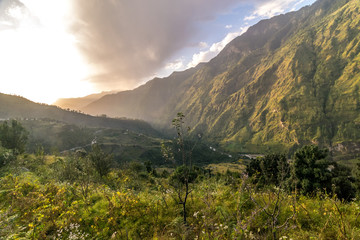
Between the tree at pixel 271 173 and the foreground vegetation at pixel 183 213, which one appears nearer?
the foreground vegetation at pixel 183 213

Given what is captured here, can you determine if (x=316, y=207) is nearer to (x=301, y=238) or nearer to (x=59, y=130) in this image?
(x=301, y=238)

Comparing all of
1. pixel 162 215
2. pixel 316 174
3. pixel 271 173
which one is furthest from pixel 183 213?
pixel 316 174

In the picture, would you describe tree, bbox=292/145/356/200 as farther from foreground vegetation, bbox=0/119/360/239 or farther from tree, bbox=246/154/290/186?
foreground vegetation, bbox=0/119/360/239

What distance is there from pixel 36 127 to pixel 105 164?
22504 cm

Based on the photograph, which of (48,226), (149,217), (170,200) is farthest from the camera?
(170,200)

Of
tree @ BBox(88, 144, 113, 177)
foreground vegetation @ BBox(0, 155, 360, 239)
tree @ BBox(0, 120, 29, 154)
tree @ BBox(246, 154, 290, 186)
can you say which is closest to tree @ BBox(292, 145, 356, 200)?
tree @ BBox(246, 154, 290, 186)

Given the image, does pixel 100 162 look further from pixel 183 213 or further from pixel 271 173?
pixel 271 173

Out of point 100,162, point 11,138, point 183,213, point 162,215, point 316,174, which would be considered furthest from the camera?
point 11,138

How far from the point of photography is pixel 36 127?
190m

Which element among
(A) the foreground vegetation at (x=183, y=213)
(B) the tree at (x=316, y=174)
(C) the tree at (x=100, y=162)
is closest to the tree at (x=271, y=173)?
(A) the foreground vegetation at (x=183, y=213)

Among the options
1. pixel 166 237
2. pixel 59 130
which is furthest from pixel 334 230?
pixel 59 130

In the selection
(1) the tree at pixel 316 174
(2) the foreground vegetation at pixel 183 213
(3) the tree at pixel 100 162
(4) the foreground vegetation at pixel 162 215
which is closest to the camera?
(2) the foreground vegetation at pixel 183 213

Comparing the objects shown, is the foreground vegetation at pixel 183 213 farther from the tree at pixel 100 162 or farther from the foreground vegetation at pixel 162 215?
the tree at pixel 100 162

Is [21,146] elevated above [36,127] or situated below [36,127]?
below
